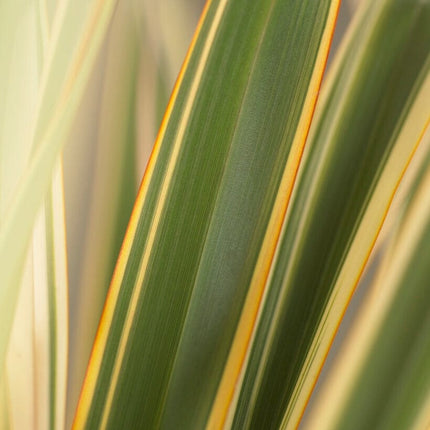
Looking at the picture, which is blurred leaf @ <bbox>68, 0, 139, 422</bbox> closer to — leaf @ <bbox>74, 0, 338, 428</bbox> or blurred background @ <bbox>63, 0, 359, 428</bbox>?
blurred background @ <bbox>63, 0, 359, 428</bbox>

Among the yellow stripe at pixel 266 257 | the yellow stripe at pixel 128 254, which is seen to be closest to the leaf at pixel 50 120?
the yellow stripe at pixel 128 254

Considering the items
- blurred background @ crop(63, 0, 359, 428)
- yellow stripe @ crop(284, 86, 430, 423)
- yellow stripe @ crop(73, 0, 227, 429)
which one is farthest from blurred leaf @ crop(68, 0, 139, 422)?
yellow stripe @ crop(284, 86, 430, 423)

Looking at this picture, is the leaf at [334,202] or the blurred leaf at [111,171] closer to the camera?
the leaf at [334,202]

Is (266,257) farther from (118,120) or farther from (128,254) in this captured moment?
(118,120)

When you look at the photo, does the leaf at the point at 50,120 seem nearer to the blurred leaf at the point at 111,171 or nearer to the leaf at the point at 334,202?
the blurred leaf at the point at 111,171

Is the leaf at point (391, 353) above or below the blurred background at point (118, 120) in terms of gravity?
below

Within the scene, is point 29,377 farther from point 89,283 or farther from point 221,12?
point 221,12

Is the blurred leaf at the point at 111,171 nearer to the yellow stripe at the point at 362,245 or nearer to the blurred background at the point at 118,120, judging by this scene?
the blurred background at the point at 118,120
